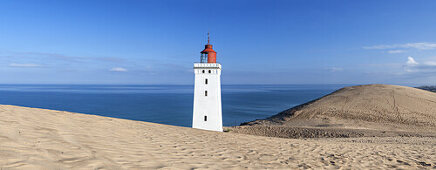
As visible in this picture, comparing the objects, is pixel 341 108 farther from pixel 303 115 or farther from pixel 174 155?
pixel 174 155

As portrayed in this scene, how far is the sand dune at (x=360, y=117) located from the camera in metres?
25.6

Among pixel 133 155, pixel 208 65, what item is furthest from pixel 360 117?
pixel 133 155

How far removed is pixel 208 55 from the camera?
81.3 ft

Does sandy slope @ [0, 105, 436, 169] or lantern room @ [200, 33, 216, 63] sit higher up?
lantern room @ [200, 33, 216, 63]

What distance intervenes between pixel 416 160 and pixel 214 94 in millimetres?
17955

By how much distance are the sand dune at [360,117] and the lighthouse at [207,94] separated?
4704mm

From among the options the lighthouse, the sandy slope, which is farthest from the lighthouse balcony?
the sandy slope

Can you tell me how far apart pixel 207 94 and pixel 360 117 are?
2373 cm

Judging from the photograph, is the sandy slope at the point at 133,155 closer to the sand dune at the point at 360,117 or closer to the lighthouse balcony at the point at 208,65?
the lighthouse balcony at the point at 208,65

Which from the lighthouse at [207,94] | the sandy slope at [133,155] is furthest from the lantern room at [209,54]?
the sandy slope at [133,155]

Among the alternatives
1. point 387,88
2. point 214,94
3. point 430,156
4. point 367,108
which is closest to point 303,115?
point 367,108

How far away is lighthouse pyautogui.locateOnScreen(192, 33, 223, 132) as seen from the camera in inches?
952

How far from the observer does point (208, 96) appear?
24266 millimetres

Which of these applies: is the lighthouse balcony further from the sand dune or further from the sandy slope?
the sandy slope
